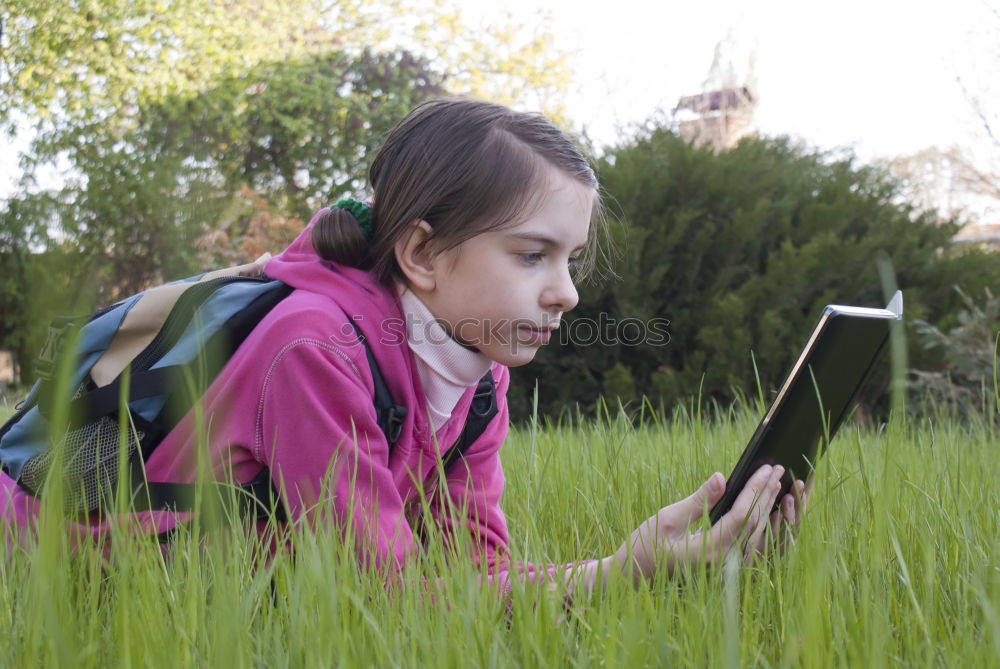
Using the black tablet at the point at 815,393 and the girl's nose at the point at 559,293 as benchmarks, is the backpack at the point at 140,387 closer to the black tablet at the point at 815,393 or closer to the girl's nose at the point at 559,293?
the girl's nose at the point at 559,293

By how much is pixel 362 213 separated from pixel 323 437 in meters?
0.57

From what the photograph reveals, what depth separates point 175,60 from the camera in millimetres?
10117

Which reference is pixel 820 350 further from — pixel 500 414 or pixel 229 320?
pixel 229 320

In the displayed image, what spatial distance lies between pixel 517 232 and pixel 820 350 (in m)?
0.61

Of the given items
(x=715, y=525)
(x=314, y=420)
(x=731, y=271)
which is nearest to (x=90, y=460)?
(x=314, y=420)

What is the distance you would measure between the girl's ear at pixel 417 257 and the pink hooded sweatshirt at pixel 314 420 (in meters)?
0.10

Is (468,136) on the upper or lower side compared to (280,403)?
upper

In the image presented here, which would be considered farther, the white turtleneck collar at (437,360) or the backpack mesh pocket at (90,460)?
the white turtleneck collar at (437,360)

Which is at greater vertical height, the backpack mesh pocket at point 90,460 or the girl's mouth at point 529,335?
the girl's mouth at point 529,335

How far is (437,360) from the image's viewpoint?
1.71 metres

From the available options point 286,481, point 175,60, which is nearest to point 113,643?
point 286,481

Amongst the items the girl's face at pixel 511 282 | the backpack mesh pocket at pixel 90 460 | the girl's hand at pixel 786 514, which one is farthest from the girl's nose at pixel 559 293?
the backpack mesh pocket at pixel 90 460

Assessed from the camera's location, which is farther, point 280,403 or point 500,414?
point 500,414

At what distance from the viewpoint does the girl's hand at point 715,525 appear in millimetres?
1370
